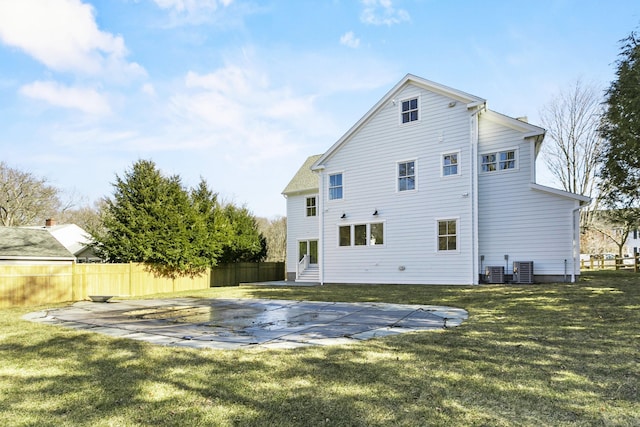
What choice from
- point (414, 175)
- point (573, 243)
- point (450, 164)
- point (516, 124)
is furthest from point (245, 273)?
point (573, 243)

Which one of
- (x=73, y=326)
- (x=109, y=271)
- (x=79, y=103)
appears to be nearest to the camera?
(x=73, y=326)

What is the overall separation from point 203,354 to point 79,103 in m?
17.9

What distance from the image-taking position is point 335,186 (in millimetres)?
18594

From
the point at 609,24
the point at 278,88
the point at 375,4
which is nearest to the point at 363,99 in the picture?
the point at 278,88

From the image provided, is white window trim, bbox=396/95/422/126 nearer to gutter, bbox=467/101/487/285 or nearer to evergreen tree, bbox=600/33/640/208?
gutter, bbox=467/101/487/285

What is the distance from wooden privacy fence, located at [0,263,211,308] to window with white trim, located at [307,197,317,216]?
27.9 ft

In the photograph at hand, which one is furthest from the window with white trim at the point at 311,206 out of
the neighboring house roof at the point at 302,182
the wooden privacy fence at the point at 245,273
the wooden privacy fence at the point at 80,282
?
the wooden privacy fence at the point at 80,282

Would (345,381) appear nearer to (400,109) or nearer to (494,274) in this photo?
(494,274)

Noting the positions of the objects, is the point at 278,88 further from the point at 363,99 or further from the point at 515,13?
the point at 515,13

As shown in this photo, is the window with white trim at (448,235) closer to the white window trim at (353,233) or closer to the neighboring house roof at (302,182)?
the white window trim at (353,233)

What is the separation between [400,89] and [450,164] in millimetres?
3944

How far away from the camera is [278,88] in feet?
55.3

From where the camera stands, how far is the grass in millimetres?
3055

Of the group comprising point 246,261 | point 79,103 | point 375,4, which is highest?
point 375,4
